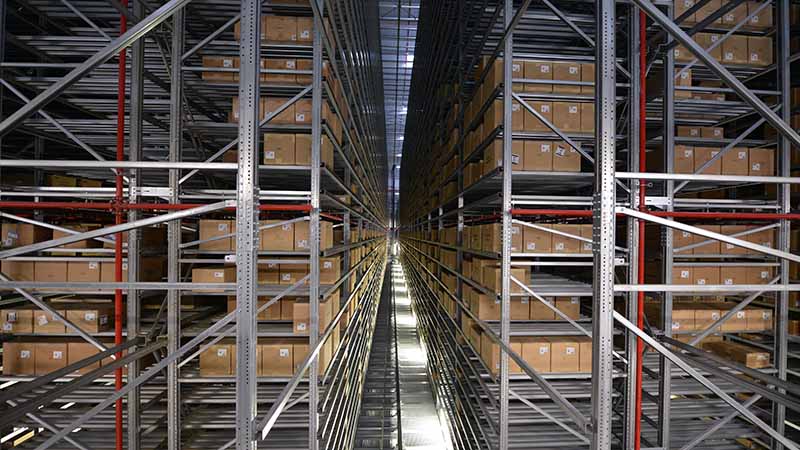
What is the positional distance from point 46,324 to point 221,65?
3153 millimetres

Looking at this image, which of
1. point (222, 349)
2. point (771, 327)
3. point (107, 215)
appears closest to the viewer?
point (222, 349)

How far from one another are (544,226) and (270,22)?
11.5 feet

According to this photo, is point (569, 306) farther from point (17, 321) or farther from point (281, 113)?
point (17, 321)

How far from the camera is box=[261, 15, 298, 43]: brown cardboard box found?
3.86 meters

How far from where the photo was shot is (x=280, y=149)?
3766mm

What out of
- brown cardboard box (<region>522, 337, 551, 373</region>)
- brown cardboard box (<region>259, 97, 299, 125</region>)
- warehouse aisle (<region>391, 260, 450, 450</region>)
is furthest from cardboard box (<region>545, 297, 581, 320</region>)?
warehouse aisle (<region>391, 260, 450, 450</region>)

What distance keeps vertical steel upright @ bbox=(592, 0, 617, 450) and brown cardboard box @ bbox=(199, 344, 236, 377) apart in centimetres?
325

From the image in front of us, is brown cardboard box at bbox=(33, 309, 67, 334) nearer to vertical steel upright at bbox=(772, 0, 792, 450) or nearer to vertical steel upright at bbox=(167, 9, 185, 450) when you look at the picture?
vertical steel upright at bbox=(167, 9, 185, 450)

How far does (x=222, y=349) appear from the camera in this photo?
3.82 m

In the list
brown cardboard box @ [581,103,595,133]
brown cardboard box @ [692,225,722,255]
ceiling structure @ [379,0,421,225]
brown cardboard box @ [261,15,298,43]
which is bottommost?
brown cardboard box @ [692,225,722,255]

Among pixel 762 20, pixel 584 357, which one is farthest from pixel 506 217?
pixel 762 20

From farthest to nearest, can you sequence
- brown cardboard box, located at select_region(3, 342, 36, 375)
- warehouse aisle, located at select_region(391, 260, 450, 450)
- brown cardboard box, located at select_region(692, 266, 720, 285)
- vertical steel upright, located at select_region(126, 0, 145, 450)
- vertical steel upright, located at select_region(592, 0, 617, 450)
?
warehouse aisle, located at select_region(391, 260, 450, 450) → brown cardboard box, located at select_region(692, 266, 720, 285) → brown cardboard box, located at select_region(3, 342, 36, 375) → vertical steel upright, located at select_region(126, 0, 145, 450) → vertical steel upright, located at select_region(592, 0, 617, 450)

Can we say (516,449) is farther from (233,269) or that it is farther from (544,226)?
(233,269)

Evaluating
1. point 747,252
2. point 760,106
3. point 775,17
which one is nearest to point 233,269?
point 760,106
